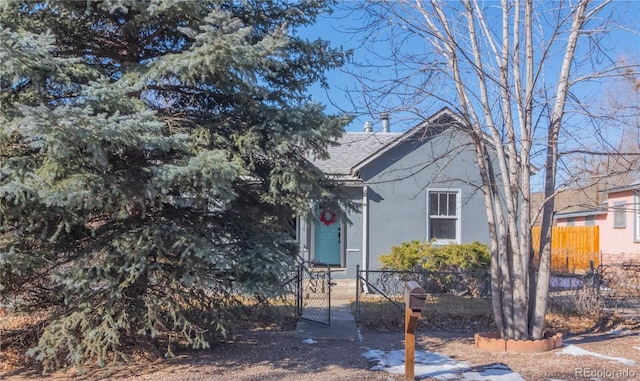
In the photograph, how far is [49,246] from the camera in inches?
224

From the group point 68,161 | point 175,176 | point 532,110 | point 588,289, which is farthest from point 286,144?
point 588,289

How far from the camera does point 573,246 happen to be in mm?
20594

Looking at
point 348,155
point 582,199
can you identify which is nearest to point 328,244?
point 348,155

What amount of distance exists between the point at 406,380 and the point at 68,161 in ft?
13.5

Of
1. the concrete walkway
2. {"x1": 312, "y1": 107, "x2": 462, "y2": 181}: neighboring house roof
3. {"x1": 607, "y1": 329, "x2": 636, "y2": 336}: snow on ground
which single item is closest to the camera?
the concrete walkway

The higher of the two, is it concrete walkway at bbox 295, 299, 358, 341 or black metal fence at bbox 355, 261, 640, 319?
black metal fence at bbox 355, 261, 640, 319

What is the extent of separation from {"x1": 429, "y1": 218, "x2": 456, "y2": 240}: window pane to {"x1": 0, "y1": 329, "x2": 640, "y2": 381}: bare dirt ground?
514 centimetres

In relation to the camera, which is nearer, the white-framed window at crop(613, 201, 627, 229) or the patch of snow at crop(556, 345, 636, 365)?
the patch of snow at crop(556, 345, 636, 365)

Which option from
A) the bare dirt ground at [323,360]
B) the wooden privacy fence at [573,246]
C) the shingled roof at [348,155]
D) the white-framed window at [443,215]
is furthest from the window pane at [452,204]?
the bare dirt ground at [323,360]

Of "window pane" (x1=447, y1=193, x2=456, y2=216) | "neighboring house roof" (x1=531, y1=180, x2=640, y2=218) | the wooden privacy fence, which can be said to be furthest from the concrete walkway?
the wooden privacy fence

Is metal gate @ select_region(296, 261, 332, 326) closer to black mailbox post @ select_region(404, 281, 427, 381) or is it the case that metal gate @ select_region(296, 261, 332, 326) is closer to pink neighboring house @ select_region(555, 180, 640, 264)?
black mailbox post @ select_region(404, 281, 427, 381)

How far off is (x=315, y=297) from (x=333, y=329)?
267cm

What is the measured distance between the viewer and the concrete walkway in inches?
312

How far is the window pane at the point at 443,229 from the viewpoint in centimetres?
1329
